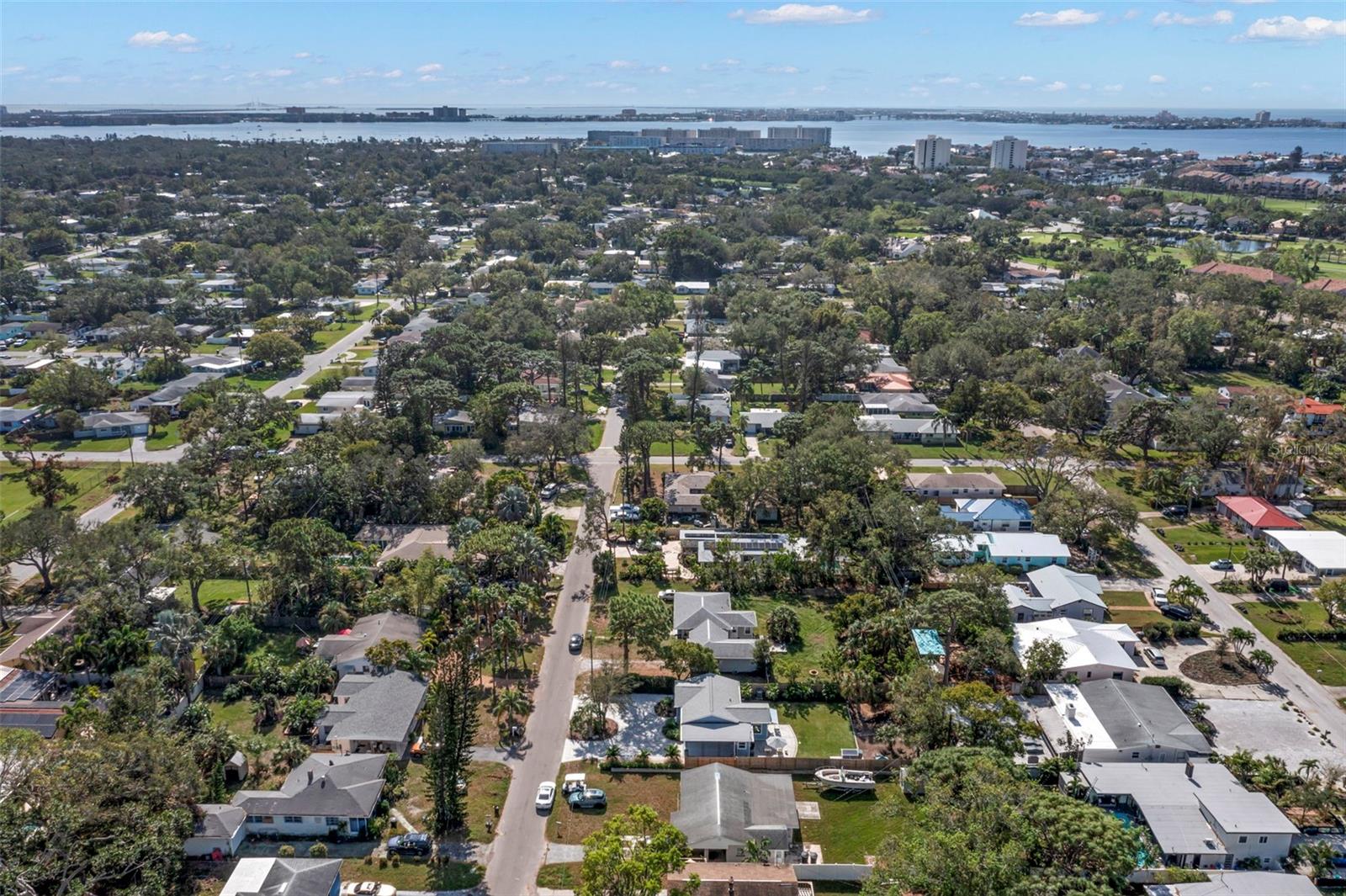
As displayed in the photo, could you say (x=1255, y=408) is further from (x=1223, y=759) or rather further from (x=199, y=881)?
(x=199, y=881)

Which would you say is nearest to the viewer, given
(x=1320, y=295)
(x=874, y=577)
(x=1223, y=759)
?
(x=1223, y=759)

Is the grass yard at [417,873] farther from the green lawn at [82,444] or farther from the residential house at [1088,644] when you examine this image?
the green lawn at [82,444]

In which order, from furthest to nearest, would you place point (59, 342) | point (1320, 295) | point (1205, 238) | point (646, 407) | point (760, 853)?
point (1205, 238)
point (1320, 295)
point (59, 342)
point (646, 407)
point (760, 853)

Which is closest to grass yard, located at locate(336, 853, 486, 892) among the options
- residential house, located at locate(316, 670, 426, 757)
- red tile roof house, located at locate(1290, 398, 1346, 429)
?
residential house, located at locate(316, 670, 426, 757)

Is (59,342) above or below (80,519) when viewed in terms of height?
above

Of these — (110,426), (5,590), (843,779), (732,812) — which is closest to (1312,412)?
(843,779)

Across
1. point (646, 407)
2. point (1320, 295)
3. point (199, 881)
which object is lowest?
point (199, 881)

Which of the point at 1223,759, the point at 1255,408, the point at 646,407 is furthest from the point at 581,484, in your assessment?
the point at 1255,408

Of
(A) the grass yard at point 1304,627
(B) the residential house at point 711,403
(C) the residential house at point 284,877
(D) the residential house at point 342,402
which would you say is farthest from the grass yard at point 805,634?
(D) the residential house at point 342,402
